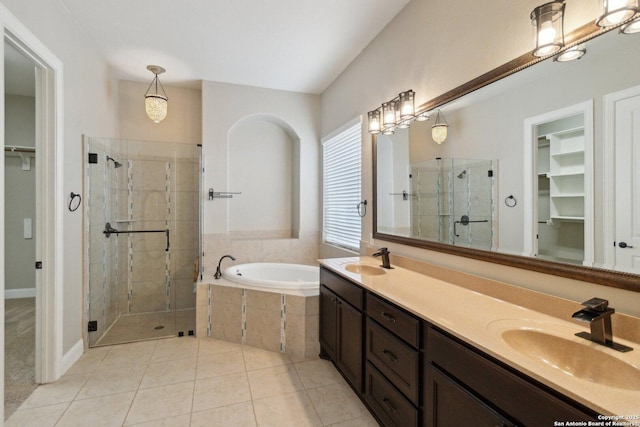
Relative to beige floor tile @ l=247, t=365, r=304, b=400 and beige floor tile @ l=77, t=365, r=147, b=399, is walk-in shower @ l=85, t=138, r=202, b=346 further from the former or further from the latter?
beige floor tile @ l=247, t=365, r=304, b=400

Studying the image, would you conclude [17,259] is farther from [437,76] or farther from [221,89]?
[437,76]

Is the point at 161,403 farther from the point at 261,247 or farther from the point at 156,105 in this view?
the point at 156,105

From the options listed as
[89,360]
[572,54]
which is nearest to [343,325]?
[572,54]

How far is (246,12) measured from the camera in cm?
242

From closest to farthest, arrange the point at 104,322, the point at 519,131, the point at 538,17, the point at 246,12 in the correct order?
the point at 538,17
the point at 519,131
the point at 246,12
the point at 104,322

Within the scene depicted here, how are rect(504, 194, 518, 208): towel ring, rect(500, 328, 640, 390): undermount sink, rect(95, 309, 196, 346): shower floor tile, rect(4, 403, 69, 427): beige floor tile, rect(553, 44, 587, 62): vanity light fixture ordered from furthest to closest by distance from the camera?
rect(95, 309, 196, 346): shower floor tile
rect(4, 403, 69, 427): beige floor tile
rect(504, 194, 518, 208): towel ring
rect(553, 44, 587, 62): vanity light fixture
rect(500, 328, 640, 390): undermount sink

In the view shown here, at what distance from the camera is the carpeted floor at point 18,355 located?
6.80 feet

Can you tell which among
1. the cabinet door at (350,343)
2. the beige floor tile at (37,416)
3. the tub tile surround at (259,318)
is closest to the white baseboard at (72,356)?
the beige floor tile at (37,416)

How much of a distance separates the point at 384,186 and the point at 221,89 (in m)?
2.46

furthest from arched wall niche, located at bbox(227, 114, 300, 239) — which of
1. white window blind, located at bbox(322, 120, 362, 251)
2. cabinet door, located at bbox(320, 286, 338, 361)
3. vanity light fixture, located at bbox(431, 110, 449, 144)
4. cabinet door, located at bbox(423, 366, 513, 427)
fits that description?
cabinet door, located at bbox(423, 366, 513, 427)

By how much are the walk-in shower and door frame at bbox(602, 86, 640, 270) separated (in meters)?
3.31

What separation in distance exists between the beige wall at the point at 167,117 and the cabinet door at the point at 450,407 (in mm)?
3810

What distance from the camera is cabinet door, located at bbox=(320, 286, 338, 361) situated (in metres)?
2.28

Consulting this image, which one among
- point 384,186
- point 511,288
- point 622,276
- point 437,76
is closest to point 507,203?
point 511,288
